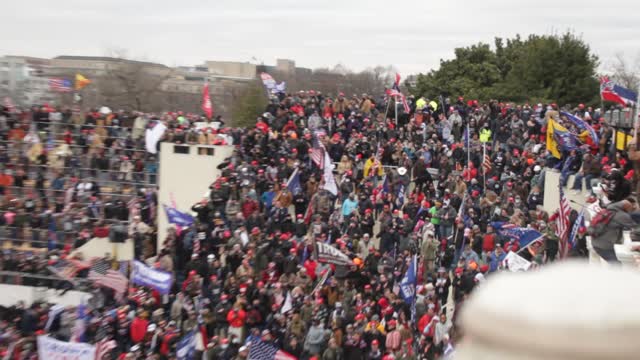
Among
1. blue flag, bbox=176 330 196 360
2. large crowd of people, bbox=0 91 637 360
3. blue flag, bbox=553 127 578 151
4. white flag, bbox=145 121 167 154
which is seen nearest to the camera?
large crowd of people, bbox=0 91 637 360

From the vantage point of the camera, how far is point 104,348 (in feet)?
53.9

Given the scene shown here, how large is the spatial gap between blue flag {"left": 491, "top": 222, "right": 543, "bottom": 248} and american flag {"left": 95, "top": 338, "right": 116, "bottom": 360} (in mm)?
7409

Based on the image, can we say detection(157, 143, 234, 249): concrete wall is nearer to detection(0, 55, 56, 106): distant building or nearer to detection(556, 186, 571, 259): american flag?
detection(556, 186, 571, 259): american flag

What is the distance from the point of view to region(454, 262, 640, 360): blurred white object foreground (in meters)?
1.68

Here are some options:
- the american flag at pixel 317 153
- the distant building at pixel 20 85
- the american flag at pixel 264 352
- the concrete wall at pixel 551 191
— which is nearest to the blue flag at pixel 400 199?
the american flag at pixel 317 153

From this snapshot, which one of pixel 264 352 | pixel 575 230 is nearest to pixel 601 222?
pixel 575 230

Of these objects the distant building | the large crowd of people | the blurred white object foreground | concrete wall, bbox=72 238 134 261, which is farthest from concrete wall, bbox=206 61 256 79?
the blurred white object foreground

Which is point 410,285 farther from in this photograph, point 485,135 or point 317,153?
point 485,135

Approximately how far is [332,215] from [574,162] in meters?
5.54

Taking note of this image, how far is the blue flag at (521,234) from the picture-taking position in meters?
15.6

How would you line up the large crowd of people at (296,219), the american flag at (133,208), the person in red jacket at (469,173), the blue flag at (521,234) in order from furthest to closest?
the american flag at (133,208) → the person in red jacket at (469,173) → the large crowd of people at (296,219) → the blue flag at (521,234)

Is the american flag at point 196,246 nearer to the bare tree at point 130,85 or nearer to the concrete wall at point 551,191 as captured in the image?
the concrete wall at point 551,191

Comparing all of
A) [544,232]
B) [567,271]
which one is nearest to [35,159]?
[544,232]

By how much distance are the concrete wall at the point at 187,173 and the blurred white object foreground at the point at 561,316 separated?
25239 millimetres
